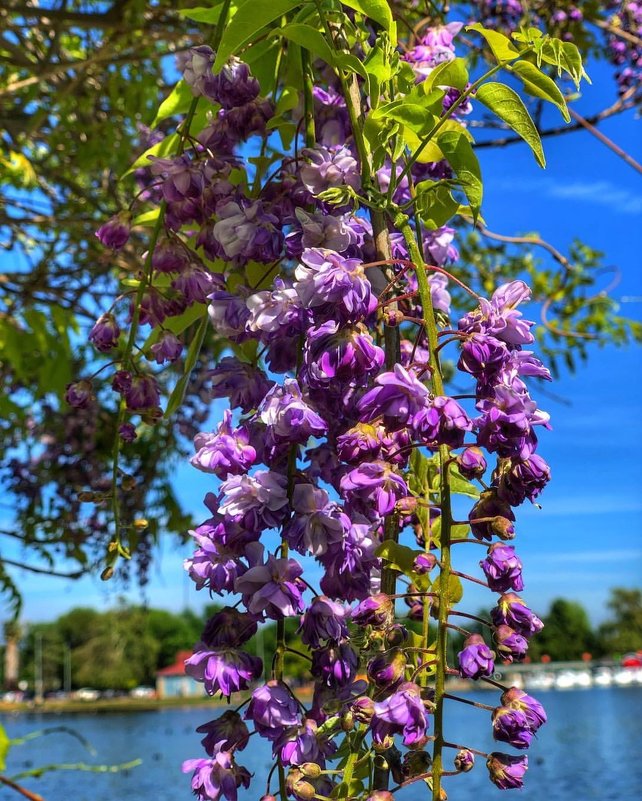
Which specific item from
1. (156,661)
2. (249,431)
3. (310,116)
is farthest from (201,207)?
(156,661)

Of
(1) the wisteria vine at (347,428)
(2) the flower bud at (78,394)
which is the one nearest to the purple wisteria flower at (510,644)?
(1) the wisteria vine at (347,428)

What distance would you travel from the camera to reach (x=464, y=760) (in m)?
0.44

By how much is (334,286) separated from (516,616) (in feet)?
0.65

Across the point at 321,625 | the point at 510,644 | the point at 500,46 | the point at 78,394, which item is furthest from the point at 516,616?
the point at 78,394

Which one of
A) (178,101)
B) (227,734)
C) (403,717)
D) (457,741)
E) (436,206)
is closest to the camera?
(403,717)

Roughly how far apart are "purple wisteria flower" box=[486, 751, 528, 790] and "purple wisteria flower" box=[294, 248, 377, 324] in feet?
0.80

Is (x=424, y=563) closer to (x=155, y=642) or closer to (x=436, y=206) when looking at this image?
(x=436, y=206)

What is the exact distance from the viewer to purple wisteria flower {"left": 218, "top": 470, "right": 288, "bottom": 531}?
0.51 m

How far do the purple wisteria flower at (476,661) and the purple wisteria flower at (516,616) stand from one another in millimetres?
19

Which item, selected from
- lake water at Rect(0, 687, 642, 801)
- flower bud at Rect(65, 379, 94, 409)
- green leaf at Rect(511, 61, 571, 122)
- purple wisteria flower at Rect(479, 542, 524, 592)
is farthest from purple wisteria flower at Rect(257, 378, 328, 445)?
lake water at Rect(0, 687, 642, 801)

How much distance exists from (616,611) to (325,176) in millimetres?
57597

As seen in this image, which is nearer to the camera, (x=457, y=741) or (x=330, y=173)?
(x=330, y=173)

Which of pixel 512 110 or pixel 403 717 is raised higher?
pixel 512 110

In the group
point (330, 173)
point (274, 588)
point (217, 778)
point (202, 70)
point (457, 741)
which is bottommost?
point (457, 741)
